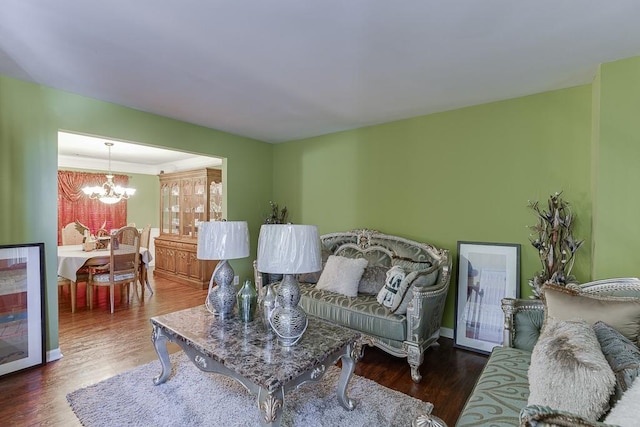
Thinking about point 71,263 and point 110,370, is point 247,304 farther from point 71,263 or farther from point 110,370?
point 71,263

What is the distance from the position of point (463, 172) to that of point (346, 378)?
2.42 m

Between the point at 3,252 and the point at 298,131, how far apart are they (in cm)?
330

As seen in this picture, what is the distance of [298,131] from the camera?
4.30m

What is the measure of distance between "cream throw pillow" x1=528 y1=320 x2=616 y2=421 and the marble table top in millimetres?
984

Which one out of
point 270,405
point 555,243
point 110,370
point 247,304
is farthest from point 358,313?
point 110,370

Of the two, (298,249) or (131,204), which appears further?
(131,204)

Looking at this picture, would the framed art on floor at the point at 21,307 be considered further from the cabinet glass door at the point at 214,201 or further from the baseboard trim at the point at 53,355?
the cabinet glass door at the point at 214,201

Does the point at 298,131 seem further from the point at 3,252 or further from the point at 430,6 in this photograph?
the point at 3,252

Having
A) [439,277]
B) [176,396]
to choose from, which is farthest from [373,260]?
[176,396]

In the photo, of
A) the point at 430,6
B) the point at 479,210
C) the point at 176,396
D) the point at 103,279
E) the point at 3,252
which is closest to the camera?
the point at 430,6

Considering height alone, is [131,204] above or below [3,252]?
above

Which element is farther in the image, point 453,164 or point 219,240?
point 453,164

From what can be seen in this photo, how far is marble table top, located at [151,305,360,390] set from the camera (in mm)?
1502

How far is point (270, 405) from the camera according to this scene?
1.41 m
